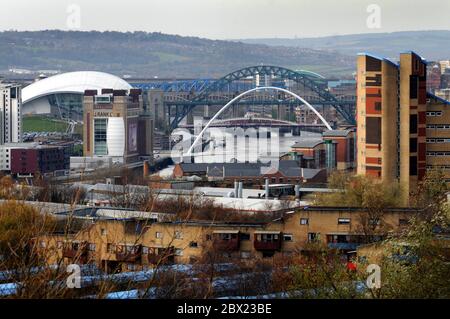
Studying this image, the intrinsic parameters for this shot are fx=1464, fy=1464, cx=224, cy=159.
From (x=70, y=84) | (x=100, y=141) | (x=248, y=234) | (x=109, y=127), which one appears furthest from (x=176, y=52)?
(x=248, y=234)

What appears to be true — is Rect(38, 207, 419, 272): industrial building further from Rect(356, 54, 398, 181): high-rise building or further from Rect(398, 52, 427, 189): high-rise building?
Rect(356, 54, 398, 181): high-rise building

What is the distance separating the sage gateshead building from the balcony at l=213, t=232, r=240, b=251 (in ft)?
179

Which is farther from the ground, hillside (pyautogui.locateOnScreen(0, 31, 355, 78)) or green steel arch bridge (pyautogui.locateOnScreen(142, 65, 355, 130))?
hillside (pyautogui.locateOnScreen(0, 31, 355, 78))

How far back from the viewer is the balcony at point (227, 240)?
17.1 meters

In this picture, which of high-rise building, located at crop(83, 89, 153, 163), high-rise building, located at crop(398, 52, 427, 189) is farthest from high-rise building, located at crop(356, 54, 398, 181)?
high-rise building, located at crop(83, 89, 153, 163)

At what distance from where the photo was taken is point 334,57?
150 m

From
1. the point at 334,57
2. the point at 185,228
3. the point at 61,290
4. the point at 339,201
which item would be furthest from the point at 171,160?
the point at 334,57

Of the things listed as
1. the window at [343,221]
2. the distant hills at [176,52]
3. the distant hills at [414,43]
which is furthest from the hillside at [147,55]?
the window at [343,221]

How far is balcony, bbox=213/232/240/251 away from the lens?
17.1m

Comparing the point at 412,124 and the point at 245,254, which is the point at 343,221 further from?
the point at 412,124

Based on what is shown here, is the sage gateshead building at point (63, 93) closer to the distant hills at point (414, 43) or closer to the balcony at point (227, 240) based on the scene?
the distant hills at point (414, 43)

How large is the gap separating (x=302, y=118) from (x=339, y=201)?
60.6 metres
